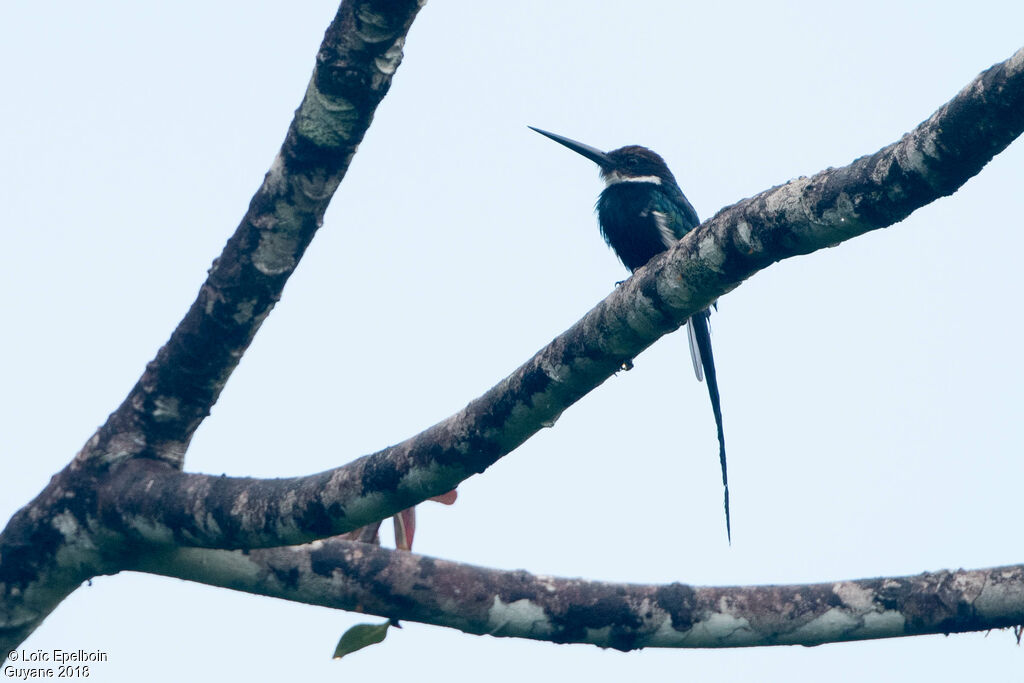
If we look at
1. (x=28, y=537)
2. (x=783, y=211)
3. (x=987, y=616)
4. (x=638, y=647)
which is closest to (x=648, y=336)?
(x=783, y=211)

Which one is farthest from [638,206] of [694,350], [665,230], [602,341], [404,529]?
[602,341]

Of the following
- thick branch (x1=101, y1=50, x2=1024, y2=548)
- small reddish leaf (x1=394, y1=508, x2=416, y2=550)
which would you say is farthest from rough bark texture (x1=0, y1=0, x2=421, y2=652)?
small reddish leaf (x1=394, y1=508, x2=416, y2=550)

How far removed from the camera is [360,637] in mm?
2385

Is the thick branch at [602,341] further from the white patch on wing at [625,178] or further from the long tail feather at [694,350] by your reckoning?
the white patch on wing at [625,178]

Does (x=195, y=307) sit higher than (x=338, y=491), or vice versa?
(x=195, y=307)

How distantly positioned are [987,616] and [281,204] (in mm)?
1738

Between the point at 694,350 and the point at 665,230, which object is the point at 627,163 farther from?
the point at 694,350

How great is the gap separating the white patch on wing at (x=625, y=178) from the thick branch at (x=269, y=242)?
2886 mm

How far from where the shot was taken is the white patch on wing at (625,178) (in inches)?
198

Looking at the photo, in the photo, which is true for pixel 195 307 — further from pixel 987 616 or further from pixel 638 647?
pixel 987 616

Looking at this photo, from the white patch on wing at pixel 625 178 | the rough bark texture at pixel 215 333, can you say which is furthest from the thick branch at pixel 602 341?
the white patch on wing at pixel 625 178

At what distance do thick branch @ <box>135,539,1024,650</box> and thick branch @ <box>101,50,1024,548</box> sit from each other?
0.16 metres

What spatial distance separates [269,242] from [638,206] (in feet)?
8.46

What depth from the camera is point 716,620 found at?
232 cm
